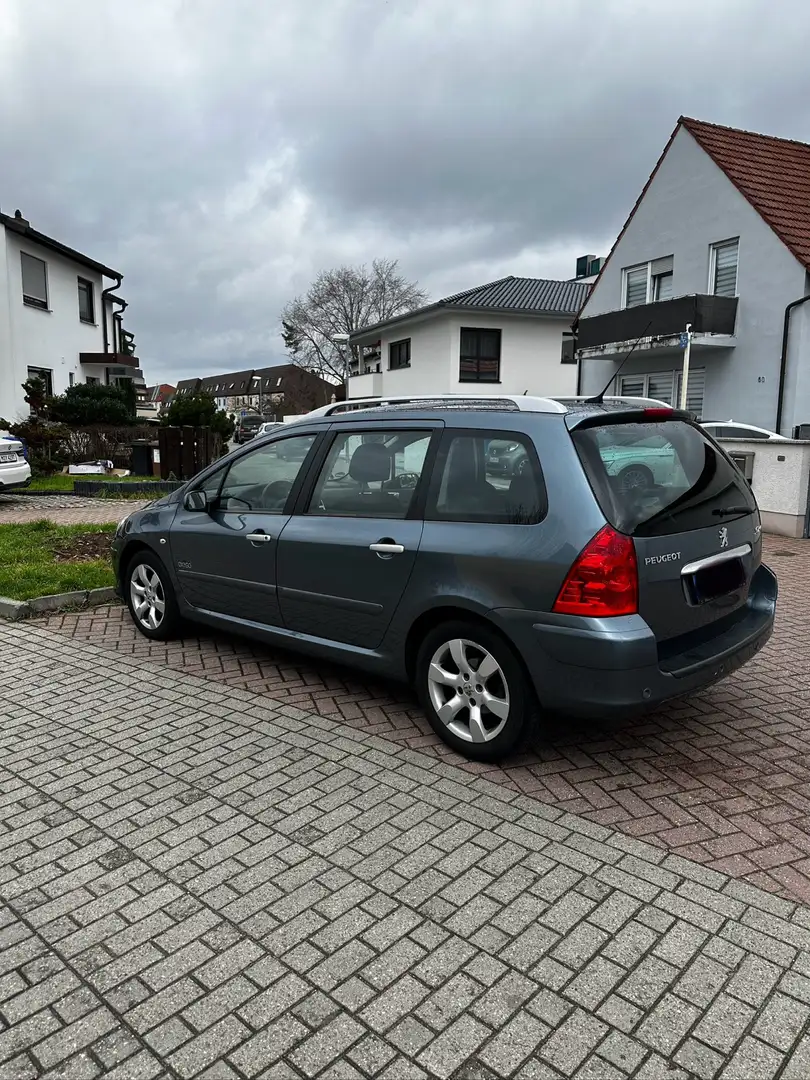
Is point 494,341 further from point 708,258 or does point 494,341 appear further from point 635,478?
point 635,478

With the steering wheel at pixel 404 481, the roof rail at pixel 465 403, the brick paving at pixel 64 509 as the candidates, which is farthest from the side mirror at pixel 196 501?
the brick paving at pixel 64 509

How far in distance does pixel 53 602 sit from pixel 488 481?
15.3 feet

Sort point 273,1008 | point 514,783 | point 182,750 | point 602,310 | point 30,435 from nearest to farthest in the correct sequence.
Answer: point 273,1008 < point 514,783 < point 182,750 < point 30,435 < point 602,310

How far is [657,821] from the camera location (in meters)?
3.22

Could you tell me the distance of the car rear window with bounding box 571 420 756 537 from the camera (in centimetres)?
336

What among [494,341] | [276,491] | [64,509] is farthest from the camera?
[494,341]

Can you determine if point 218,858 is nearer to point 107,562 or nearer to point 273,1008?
point 273,1008

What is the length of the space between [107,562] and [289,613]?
4.32 m

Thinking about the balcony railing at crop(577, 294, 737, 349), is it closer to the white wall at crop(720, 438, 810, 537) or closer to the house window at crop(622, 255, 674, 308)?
the house window at crop(622, 255, 674, 308)

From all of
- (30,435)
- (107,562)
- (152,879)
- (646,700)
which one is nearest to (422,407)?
(646,700)

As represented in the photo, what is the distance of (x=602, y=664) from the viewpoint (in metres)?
3.20

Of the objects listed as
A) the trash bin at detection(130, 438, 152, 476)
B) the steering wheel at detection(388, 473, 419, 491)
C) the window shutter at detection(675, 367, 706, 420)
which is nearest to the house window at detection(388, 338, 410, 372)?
the window shutter at detection(675, 367, 706, 420)

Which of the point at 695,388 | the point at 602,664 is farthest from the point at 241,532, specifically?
the point at 695,388

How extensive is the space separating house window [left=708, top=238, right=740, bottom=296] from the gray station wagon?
16.0 meters
